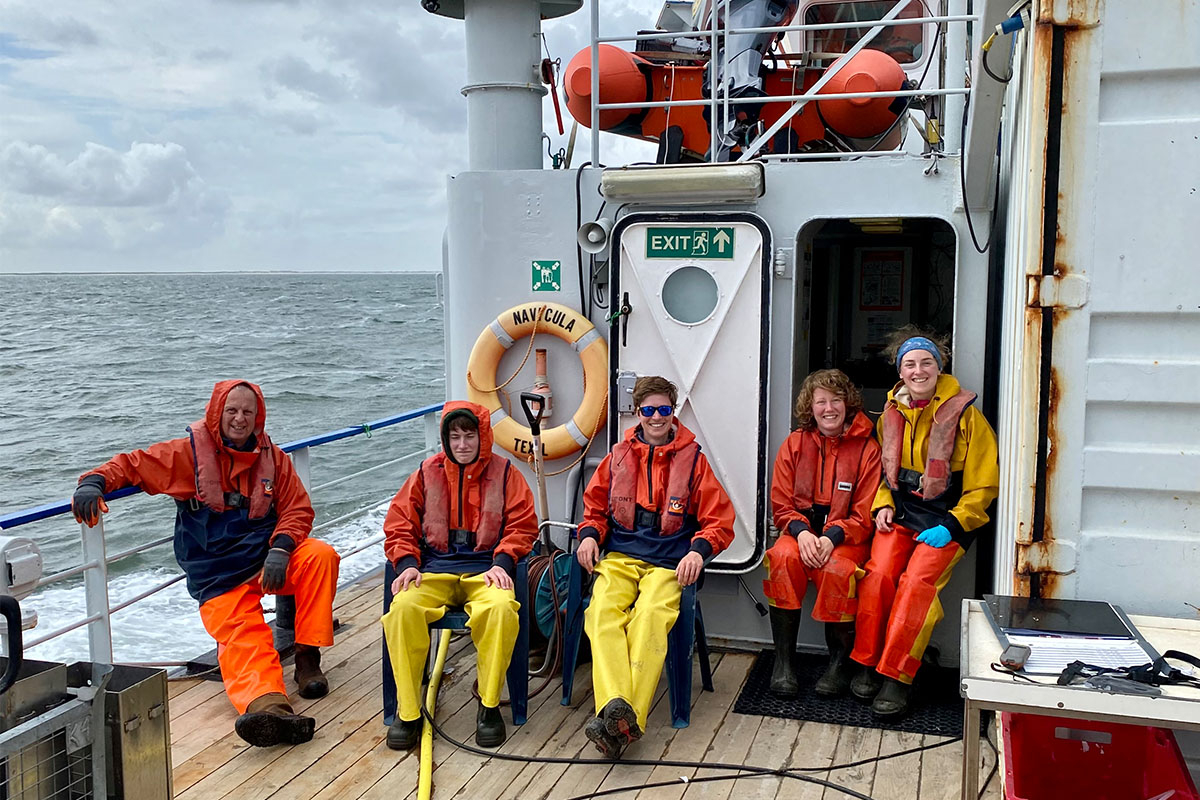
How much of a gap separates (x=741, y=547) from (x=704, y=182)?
1.49 m

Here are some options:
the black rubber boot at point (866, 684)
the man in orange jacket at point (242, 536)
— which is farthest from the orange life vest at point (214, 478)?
the black rubber boot at point (866, 684)

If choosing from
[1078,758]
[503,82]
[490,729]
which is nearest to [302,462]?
[490,729]

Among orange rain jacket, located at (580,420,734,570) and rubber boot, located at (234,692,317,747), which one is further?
orange rain jacket, located at (580,420,734,570)

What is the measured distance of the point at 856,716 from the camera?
3.71m

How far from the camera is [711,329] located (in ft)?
14.1

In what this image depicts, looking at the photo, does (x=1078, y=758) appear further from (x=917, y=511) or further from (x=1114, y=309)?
(x=917, y=511)

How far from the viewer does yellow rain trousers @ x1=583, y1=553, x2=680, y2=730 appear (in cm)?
336

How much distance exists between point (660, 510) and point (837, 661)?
884 mm

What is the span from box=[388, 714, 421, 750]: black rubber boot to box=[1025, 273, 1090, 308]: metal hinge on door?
231cm

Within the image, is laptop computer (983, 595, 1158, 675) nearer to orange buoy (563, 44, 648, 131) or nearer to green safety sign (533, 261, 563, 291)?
green safety sign (533, 261, 563, 291)

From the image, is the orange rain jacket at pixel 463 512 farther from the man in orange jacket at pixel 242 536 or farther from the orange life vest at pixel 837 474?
the orange life vest at pixel 837 474

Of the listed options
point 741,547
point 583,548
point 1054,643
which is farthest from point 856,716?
point 1054,643

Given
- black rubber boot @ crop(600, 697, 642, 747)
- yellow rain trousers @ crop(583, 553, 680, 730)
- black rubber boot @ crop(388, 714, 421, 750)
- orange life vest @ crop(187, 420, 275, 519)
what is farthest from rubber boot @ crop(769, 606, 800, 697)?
orange life vest @ crop(187, 420, 275, 519)

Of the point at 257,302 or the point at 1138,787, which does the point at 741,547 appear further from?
the point at 257,302
